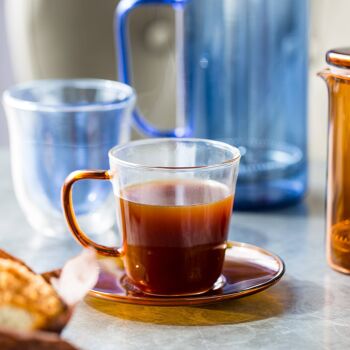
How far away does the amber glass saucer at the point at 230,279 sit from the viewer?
682 millimetres

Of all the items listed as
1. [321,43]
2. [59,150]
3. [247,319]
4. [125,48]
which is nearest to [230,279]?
[247,319]

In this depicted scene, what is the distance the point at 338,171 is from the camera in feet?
2.56

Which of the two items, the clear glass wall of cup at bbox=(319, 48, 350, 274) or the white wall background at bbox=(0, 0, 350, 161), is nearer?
the clear glass wall of cup at bbox=(319, 48, 350, 274)

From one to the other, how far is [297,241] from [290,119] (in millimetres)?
167

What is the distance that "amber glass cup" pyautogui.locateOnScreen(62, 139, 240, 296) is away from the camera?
0.68 meters

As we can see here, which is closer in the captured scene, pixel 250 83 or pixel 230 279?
pixel 230 279

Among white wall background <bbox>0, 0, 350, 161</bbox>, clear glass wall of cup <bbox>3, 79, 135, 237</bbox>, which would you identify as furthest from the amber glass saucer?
white wall background <bbox>0, 0, 350, 161</bbox>

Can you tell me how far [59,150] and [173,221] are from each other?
26 cm

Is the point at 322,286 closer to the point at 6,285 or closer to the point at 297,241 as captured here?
the point at 297,241

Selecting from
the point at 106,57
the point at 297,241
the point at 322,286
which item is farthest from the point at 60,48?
the point at 322,286

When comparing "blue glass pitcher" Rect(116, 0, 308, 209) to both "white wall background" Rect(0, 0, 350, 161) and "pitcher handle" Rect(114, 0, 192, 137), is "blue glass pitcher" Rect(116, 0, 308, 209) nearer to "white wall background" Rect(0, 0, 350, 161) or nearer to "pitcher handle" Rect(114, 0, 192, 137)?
"pitcher handle" Rect(114, 0, 192, 137)

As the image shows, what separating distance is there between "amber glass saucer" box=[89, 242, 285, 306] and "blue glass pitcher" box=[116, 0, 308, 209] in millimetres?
198

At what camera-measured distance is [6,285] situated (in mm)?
585

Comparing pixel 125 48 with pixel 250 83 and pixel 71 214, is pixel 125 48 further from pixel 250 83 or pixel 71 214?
pixel 71 214
